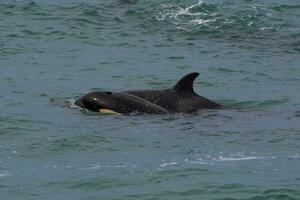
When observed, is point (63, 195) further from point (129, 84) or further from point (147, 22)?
point (147, 22)

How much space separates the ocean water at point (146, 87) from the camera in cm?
1402

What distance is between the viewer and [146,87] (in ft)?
79.4

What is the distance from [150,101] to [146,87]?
3.11 m

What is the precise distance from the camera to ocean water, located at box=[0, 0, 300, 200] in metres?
14.0

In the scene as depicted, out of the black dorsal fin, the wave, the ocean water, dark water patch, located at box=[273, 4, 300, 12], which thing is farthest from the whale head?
dark water patch, located at box=[273, 4, 300, 12]

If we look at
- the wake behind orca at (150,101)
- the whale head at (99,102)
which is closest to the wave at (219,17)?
the wake behind orca at (150,101)

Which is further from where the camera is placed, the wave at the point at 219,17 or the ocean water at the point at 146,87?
the wave at the point at 219,17

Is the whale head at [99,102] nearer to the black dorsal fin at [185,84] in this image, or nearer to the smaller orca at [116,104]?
the smaller orca at [116,104]

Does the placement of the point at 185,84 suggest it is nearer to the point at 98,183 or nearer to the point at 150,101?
the point at 150,101

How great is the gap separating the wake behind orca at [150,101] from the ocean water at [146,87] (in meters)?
0.42

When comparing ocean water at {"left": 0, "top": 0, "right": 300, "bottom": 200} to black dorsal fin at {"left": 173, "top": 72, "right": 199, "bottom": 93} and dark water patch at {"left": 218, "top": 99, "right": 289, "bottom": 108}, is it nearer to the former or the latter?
dark water patch at {"left": 218, "top": 99, "right": 289, "bottom": 108}

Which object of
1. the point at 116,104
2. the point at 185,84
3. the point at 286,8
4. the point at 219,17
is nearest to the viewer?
the point at 116,104

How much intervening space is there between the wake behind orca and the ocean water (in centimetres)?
42

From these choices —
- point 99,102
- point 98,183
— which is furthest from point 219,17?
point 98,183
